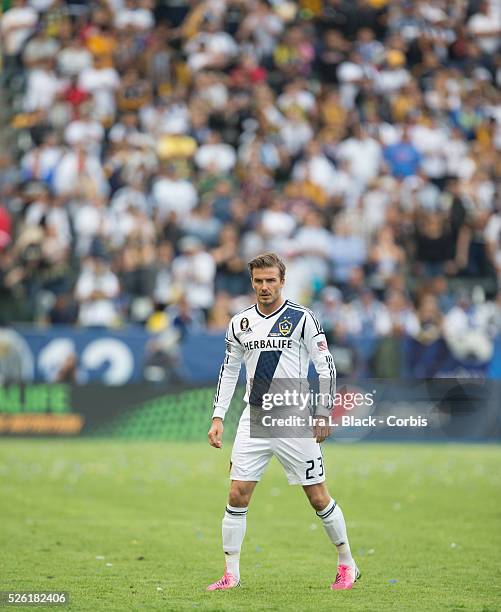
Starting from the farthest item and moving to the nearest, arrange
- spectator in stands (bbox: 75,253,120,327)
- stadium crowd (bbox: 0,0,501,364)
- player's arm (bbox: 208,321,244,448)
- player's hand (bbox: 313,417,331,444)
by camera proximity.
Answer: stadium crowd (bbox: 0,0,501,364), spectator in stands (bbox: 75,253,120,327), player's arm (bbox: 208,321,244,448), player's hand (bbox: 313,417,331,444)

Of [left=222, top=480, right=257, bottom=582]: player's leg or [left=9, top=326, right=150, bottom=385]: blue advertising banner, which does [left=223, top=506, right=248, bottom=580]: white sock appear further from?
[left=9, top=326, right=150, bottom=385]: blue advertising banner

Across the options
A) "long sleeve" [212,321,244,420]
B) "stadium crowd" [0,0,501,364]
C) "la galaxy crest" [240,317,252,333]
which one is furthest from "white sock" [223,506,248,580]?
"stadium crowd" [0,0,501,364]

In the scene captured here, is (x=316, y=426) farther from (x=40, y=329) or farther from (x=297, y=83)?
(x=297, y=83)

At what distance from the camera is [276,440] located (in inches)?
338

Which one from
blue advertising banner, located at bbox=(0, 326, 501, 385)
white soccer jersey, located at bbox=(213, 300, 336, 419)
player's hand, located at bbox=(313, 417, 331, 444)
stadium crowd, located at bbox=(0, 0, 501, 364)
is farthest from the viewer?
stadium crowd, located at bbox=(0, 0, 501, 364)

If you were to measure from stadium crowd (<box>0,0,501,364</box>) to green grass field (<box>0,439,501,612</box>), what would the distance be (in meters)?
3.43

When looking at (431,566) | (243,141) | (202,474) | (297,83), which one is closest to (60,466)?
(202,474)

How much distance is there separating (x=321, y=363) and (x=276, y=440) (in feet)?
2.09

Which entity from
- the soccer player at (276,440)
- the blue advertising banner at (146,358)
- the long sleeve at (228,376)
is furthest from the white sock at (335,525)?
the blue advertising banner at (146,358)

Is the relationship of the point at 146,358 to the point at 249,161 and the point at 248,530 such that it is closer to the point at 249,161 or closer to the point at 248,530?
the point at 249,161

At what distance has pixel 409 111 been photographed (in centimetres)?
2655

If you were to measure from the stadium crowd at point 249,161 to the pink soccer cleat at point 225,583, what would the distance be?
42.0 feet

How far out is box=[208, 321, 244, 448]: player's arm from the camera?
879 centimetres

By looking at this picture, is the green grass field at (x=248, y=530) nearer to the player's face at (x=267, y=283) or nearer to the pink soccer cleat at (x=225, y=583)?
the pink soccer cleat at (x=225, y=583)
